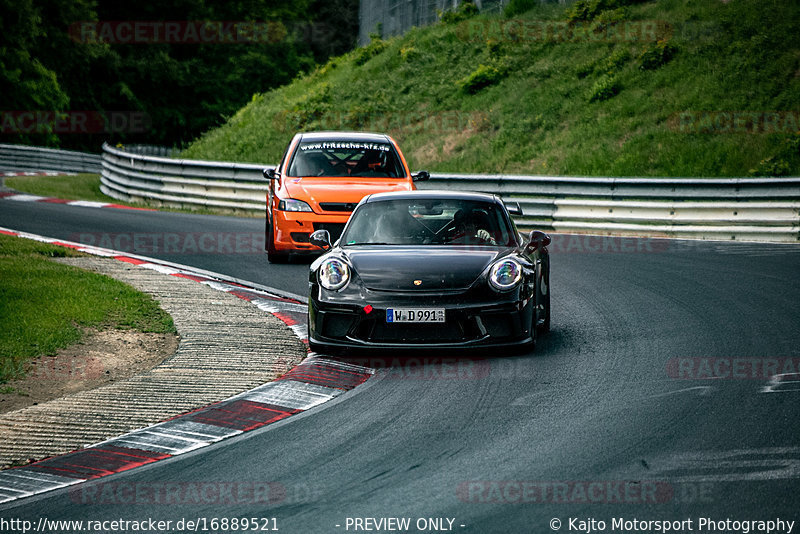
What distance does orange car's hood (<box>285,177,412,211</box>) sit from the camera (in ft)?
46.2

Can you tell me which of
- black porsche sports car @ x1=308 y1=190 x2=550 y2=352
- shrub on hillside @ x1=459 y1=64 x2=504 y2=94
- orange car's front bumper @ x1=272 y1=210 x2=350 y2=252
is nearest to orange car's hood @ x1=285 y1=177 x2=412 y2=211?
orange car's front bumper @ x1=272 y1=210 x2=350 y2=252

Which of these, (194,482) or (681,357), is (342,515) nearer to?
(194,482)

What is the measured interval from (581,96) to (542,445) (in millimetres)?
24921

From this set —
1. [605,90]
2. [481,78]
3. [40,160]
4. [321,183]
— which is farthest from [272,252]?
[40,160]

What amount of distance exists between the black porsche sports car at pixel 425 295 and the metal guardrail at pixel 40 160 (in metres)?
32.1

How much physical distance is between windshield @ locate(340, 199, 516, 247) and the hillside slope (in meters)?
15.1

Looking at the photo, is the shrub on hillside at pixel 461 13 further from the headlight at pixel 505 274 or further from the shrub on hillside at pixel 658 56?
the headlight at pixel 505 274

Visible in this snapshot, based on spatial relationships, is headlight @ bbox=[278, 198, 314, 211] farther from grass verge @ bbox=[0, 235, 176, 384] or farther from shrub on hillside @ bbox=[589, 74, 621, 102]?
shrub on hillside @ bbox=[589, 74, 621, 102]

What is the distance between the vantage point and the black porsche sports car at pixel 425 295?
809 centimetres

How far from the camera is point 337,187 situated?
1432cm

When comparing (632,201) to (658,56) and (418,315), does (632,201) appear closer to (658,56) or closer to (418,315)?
(418,315)

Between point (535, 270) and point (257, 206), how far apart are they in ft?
44.5

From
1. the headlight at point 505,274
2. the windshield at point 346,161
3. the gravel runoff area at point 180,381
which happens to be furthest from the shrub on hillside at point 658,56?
the headlight at point 505,274

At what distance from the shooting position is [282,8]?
6812cm
